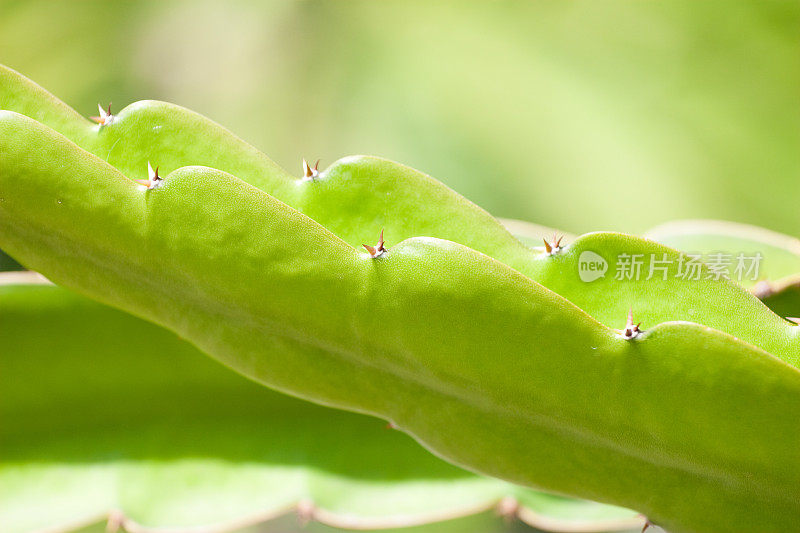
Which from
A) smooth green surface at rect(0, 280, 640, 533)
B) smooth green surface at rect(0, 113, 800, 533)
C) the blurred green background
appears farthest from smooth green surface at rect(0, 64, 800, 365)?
the blurred green background

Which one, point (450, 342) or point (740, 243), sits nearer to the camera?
point (450, 342)

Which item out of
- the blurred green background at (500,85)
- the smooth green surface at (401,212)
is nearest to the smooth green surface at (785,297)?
the smooth green surface at (401,212)

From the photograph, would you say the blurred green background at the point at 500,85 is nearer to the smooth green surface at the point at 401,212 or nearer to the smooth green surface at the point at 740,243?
the smooth green surface at the point at 740,243

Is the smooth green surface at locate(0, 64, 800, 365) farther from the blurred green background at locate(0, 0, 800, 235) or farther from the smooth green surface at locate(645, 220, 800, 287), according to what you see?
the blurred green background at locate(0, 0, 800, 235)

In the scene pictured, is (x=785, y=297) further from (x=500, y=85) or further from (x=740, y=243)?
(x=500, y=85)

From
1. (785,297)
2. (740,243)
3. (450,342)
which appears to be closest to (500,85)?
(740,243)
